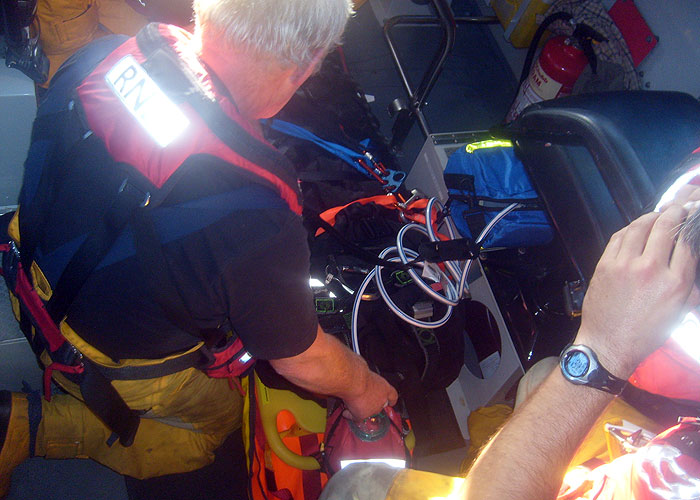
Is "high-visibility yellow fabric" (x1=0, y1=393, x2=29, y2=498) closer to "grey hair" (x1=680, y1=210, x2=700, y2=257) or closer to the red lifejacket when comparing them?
the red lifejacket

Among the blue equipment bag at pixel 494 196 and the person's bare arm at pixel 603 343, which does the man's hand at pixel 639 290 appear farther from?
the blue equipment bag at pixel 494 196

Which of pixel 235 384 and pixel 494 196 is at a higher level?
pixel 494 196

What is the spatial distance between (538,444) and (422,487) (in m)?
0.24

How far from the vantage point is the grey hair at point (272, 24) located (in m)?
0.95

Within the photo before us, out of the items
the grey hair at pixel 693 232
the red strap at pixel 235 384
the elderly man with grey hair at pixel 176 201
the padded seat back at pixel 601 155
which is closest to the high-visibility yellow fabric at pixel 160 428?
the red strap at pixel 235 384

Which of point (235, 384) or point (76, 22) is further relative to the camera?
point (76, 22)

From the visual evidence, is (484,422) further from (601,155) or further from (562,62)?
(562,62)

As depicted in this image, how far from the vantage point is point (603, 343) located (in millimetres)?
895

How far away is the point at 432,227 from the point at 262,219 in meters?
1.02

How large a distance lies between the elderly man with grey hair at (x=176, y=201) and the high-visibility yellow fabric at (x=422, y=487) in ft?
1.19

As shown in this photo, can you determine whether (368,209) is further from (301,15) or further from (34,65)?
(34,65)

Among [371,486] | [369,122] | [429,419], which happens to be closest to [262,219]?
[371,486]

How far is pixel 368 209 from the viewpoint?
6.43 feet

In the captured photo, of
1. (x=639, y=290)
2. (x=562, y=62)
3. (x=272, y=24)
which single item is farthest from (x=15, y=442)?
(x=562, y=62)
